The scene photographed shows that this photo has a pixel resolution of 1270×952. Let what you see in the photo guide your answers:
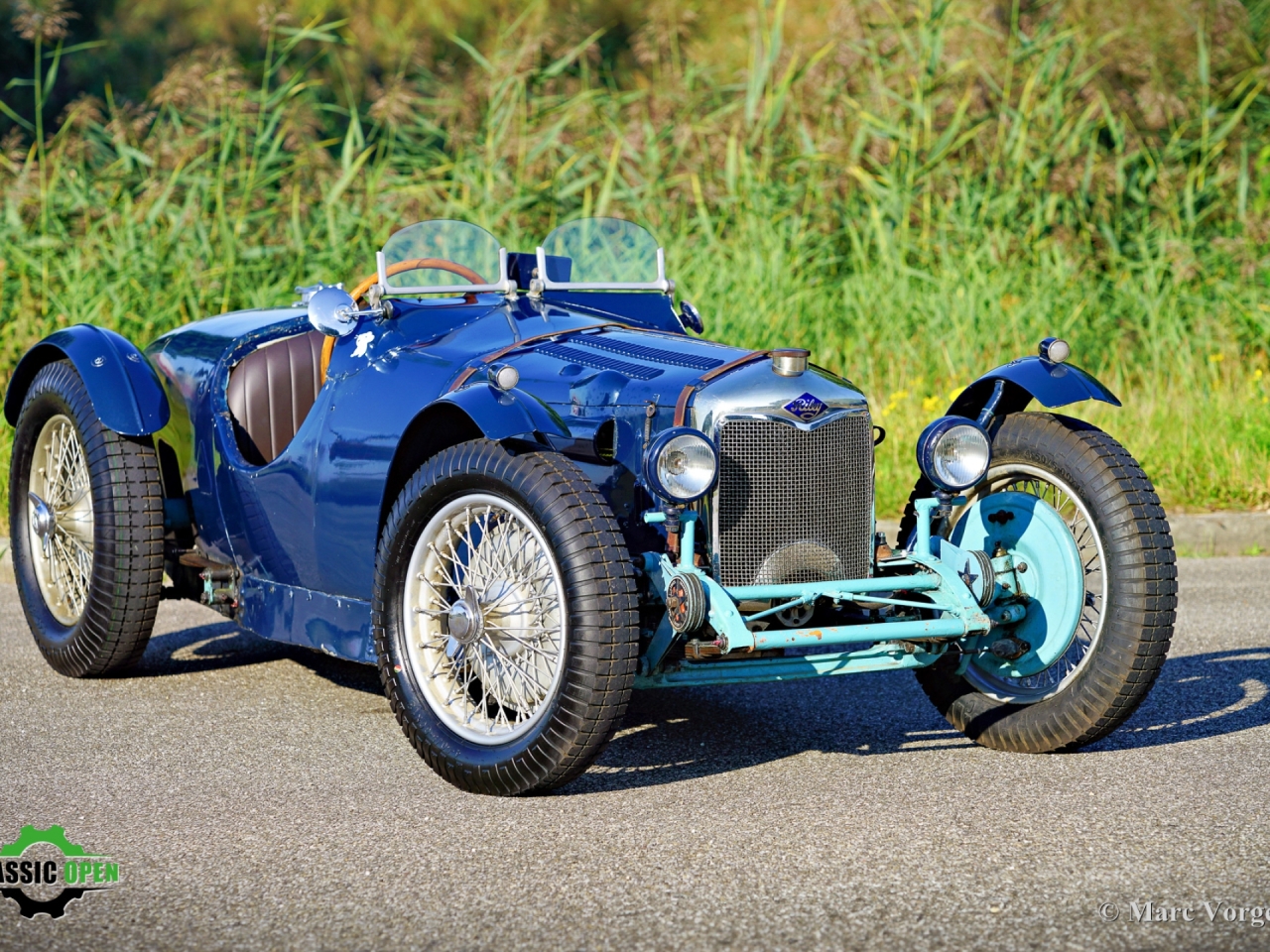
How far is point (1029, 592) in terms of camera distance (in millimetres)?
4367

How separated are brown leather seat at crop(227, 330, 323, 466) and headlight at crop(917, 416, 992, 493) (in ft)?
6.73

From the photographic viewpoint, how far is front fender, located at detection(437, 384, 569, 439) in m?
3.92

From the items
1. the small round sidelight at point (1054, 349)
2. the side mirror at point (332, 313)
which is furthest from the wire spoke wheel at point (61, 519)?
the small round sidelight at point (1054, 349)

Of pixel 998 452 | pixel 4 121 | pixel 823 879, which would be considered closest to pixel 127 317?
pixel 998 452

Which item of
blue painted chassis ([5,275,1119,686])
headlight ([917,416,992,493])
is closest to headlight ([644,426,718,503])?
blue painted chassis ([5,275,1119,686])

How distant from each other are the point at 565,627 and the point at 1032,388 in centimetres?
157

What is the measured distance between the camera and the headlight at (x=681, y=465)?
152 inches

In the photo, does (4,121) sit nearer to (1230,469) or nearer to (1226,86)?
(1226,86)

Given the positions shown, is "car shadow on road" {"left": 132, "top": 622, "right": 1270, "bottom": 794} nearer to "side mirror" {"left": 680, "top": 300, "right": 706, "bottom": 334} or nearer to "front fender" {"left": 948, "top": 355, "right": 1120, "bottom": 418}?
"front fender" {"left": 948, "top": 355, "right": 1120, "bottom": 418}

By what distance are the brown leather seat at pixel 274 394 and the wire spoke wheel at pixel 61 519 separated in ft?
2.10

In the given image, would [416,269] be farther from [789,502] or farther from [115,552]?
[789,502]

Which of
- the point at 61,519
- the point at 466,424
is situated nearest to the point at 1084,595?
the point at 466,424

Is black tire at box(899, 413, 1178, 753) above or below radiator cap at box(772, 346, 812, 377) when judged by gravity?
below

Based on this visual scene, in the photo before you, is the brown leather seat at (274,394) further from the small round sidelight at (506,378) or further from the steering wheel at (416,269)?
the small round sidelight at (506,378)
